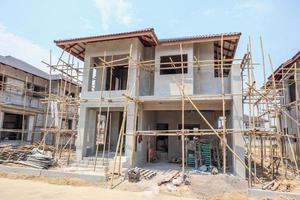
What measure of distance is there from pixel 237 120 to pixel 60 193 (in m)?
7.83

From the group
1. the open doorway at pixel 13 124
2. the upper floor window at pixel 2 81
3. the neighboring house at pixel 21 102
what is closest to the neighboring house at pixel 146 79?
the neighboring house at pixel 21 102

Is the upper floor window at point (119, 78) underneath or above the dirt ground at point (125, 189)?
above

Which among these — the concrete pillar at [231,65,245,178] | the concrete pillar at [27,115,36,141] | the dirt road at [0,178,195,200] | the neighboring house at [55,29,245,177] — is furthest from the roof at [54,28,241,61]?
the concrete pillar at [27,115,36,141]

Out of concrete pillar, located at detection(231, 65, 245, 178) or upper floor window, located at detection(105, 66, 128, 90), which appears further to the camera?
upper floor window, located at detection(105, 66, 128, 90)

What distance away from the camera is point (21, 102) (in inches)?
770

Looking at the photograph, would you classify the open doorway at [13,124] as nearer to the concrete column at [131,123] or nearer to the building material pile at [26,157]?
the building material pile at [26,157]

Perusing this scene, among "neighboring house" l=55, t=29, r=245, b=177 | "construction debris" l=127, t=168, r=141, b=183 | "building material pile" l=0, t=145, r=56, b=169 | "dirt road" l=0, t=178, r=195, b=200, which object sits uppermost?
"neighboring house" l=55, t=29, r=245, b=177

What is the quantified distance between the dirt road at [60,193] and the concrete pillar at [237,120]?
12.4ft

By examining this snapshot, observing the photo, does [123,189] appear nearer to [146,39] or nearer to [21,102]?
[146,39]

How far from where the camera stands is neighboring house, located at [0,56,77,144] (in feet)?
60.2

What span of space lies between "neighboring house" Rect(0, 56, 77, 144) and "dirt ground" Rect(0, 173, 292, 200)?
910 centimetres

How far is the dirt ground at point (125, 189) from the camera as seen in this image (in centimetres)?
785

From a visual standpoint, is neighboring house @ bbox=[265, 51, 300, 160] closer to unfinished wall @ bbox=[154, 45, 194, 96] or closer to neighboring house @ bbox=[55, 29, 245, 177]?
neighboring house @ bbox=[55, 29, 245, 177]

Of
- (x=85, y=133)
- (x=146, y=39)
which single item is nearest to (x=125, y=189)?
(x=85, y=133)
